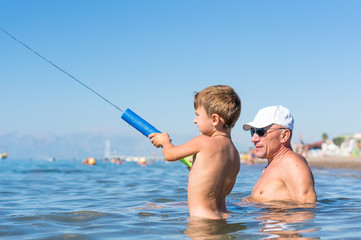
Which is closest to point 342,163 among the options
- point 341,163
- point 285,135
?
point 341,163

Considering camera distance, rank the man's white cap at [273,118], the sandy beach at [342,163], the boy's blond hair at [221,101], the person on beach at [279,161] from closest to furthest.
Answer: the boy's blond hair at [221,101], the person on beach at [279,161], the man's white cap at [273,118], the sandy beach at [342,163]

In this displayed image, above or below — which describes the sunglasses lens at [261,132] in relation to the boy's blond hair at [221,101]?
below

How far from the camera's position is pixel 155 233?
382 cm

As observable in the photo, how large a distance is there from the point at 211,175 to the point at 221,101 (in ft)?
2.24

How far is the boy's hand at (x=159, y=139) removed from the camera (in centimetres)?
411

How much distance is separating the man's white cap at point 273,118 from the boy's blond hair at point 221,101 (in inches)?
56.9

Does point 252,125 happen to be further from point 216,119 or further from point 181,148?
point 181,148

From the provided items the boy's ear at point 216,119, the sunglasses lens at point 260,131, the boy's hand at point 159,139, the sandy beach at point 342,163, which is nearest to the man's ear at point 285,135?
the sunglasses lens at point 260,131

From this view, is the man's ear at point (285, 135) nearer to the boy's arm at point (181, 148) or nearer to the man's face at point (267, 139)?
the man's face at point (267, 139)

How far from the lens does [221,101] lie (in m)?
3.92

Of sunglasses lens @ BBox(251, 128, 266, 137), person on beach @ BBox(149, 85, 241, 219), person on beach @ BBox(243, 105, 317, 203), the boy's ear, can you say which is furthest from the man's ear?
the boy's ear

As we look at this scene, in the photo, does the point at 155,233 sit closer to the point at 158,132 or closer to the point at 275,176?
the point at 158,132

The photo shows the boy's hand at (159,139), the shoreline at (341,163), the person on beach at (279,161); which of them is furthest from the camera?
the shoreline at (341,163)

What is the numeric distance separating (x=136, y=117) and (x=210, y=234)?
1.44 m
